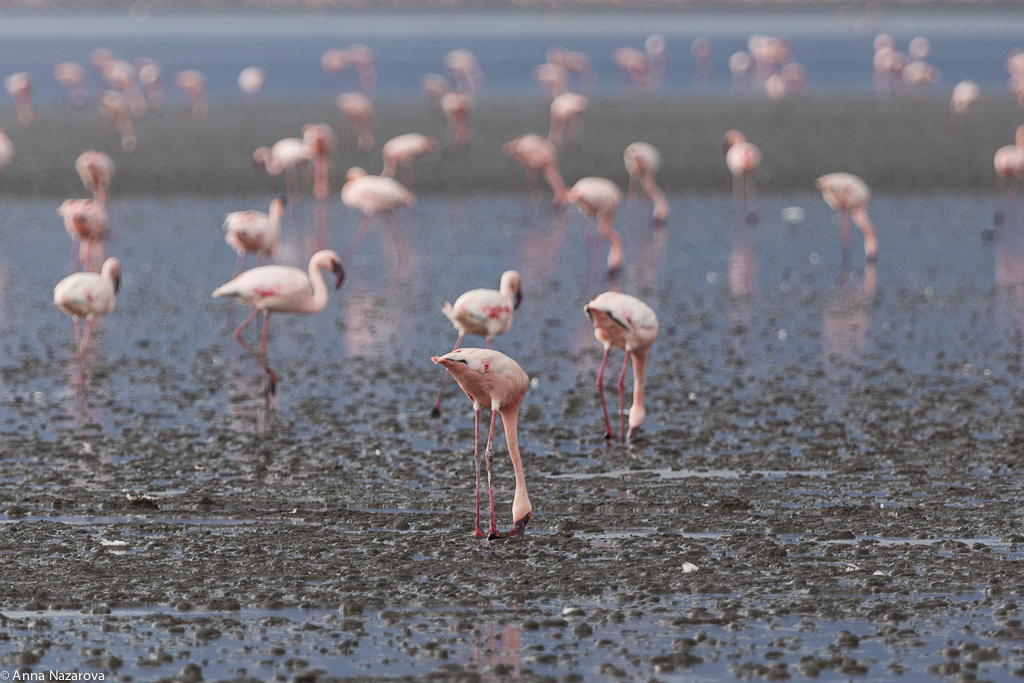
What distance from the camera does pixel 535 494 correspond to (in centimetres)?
756

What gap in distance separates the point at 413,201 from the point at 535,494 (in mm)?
10835

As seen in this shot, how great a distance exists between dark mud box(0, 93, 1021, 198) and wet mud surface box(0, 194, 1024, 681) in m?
8.81

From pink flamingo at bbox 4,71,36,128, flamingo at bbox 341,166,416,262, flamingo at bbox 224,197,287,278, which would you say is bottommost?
flamingo at bbox 224,197,287,278

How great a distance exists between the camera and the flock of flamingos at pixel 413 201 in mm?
6969

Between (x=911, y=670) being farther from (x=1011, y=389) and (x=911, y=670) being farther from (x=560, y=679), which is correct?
(x=1011, y=389)

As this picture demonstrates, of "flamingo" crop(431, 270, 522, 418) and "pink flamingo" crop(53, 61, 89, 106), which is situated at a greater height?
"pink flamingo" crop(53, 61, 89, 106)

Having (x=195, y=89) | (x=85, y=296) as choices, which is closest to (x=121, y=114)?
(x=195, y=89)

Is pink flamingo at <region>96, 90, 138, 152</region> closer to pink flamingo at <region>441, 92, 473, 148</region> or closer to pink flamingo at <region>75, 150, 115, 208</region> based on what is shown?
pink flamingo at <region>441, 92, 473, 148</region>

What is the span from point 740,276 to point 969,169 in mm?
10332

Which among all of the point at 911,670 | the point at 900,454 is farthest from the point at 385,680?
the point at 900,454

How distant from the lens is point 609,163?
25031 millimetres

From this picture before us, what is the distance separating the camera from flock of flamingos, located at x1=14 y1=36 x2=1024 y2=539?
22.9 ft

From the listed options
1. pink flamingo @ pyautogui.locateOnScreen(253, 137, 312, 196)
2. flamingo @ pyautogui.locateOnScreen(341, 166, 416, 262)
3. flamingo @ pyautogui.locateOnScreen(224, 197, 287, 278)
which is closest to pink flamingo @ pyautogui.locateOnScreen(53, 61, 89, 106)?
pink flamingo @ pyautogui.locateOnScreen(253, 137, 312, 196)

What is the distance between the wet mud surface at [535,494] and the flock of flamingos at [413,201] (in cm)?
41
